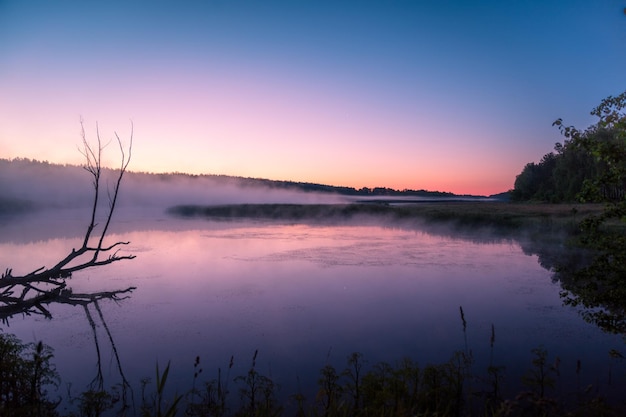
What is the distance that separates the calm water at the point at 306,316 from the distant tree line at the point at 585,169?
4168 millimetres

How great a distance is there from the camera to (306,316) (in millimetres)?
12438

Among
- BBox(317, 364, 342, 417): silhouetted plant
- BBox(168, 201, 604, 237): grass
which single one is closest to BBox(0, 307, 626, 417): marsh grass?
BBox(317, 364, 342, 417): silhouetted plant

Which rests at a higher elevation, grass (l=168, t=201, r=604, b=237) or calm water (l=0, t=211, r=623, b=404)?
grass (l=168, t=201, r=604, b=237)

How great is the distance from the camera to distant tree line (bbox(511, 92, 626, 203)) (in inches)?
246

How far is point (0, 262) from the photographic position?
20.2m

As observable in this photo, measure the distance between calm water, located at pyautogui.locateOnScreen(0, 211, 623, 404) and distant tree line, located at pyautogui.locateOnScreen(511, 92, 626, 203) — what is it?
4.17 metres

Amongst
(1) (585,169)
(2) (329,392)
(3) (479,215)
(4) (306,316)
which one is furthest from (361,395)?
(1) (585,169)

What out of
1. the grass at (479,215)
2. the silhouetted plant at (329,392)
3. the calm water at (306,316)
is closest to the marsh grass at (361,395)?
the silhouetted plant at (329,392)

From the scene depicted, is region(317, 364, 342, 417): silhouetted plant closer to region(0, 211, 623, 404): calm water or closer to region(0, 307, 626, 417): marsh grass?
region(0, 307, 626, 417): marsh grass

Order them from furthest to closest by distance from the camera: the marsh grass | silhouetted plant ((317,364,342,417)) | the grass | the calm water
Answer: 1. the grass
2. the calm water
3. the marsh grass
4. silhouetted plant ((317,364,342,417))

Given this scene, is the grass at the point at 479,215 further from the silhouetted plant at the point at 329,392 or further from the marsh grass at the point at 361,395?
the silhouetted plant at the point at 329,392

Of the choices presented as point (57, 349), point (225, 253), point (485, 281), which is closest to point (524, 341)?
point (485, 281)

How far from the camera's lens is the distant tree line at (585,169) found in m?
6.26

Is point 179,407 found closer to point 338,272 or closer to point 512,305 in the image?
point 512,305
